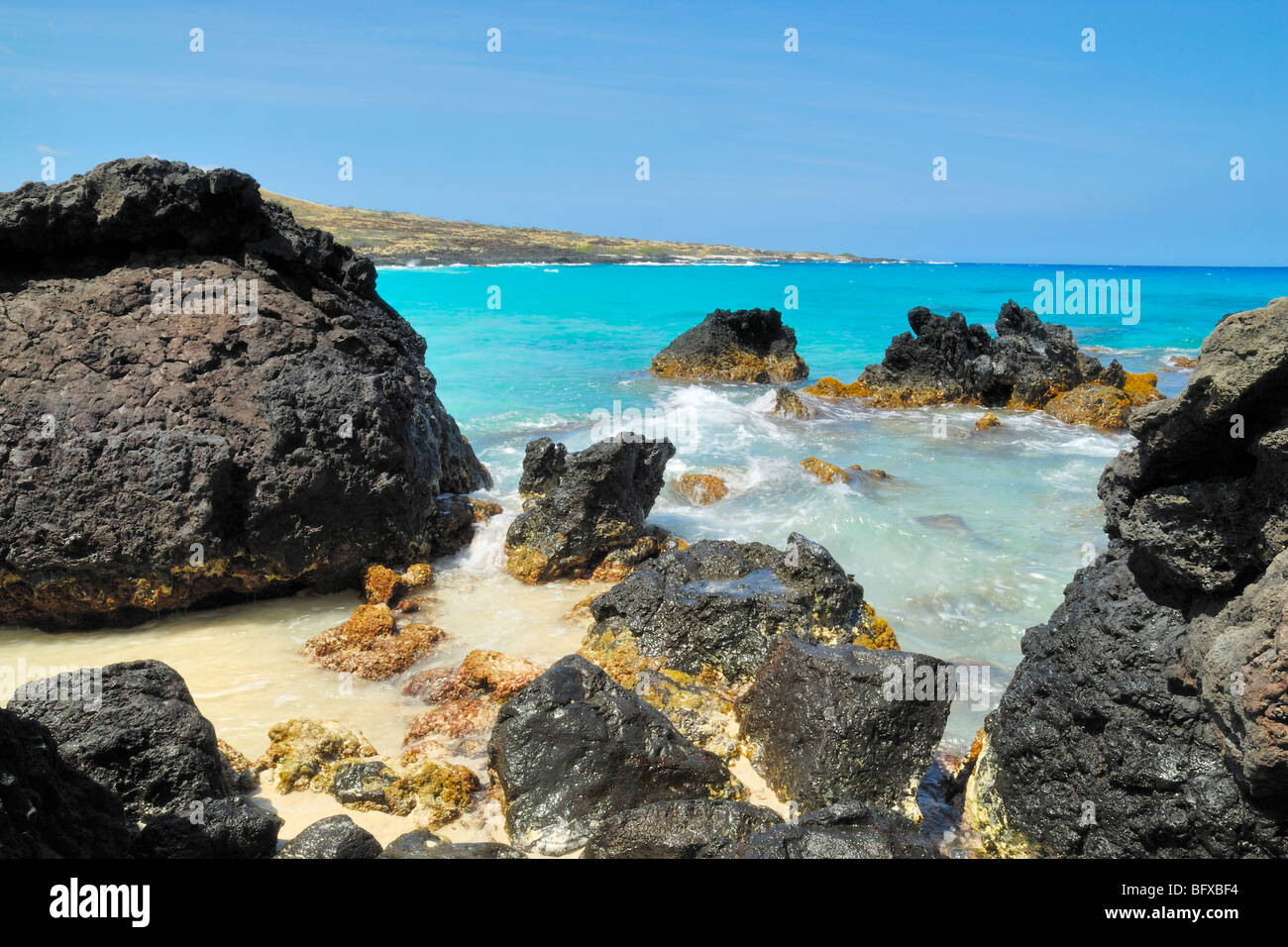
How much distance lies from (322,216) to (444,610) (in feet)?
344

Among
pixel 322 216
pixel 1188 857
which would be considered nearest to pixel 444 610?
pixel 1188 857

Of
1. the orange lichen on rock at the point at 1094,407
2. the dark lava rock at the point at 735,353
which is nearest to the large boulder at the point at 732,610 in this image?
the orange lichen on rock at the point at 1094,407

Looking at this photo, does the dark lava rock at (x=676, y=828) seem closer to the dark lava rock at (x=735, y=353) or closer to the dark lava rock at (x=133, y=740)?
the dark lava rock at (x=133, y=740)

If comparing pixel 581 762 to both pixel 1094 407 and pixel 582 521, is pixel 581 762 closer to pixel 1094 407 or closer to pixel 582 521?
pixel 582 521

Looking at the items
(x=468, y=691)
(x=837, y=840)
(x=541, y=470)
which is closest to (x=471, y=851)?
(x=837, y=840)

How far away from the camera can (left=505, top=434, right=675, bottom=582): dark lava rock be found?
8.66 meters

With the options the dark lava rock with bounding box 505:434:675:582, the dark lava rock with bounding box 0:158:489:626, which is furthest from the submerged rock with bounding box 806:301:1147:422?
the dark lava rock with bounding box 0:158:489:626

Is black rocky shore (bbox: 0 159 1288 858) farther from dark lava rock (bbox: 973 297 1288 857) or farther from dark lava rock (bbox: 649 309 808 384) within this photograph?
dark lava rock (bbox: 649 309 808 384)

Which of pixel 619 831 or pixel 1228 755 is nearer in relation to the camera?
pixel 1228 755

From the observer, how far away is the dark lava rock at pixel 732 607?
21.4 ft

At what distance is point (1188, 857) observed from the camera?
12.0 feet

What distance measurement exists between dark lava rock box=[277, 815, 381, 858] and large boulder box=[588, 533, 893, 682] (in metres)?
2.92

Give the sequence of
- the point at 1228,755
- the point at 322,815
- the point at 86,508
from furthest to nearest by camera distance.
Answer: the point at 86,508
the point at 322,815
the point at 1228,755
